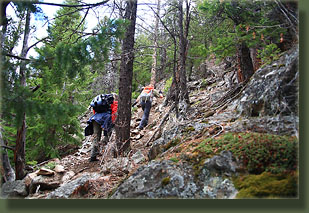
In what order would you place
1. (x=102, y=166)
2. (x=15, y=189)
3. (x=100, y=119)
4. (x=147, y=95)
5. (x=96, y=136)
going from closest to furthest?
(x=15, y=189) → (x=102, y=166) → (x=100, y=119) → (x=96, y=136) → (x=147, y=95)

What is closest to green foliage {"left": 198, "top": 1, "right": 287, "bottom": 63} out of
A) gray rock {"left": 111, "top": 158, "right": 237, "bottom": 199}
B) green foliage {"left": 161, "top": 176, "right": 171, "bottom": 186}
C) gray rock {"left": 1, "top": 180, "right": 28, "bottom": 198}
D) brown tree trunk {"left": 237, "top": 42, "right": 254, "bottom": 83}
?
brown tree trunk {"left": 237, "top": 42, "right": 254, "bottom": 83}

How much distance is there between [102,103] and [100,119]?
53cm

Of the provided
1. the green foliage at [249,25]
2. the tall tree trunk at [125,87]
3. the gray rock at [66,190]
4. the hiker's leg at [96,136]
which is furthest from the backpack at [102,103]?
the green foliage at [249,25]

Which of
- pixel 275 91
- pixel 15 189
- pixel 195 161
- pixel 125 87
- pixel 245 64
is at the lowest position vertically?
pixel 15 189

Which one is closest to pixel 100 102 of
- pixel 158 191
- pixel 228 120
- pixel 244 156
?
pixel 228 120

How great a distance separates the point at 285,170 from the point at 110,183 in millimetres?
3148

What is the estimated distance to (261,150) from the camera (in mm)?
2676

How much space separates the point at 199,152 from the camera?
3029mm

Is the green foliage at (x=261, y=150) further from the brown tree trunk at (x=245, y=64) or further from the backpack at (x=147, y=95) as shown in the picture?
the backpack at (x=147, y=95)

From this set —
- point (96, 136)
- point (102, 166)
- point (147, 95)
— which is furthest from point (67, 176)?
point (147, 95)

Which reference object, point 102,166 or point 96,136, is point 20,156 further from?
point 102,166

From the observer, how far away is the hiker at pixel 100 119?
21.6ft

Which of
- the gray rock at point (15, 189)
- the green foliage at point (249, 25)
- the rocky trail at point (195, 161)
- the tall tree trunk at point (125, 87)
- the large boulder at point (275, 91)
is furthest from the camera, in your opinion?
the tall tree trunk at point (125, 87)

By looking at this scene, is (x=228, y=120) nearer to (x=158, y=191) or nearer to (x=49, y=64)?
(x=158, y=191)
